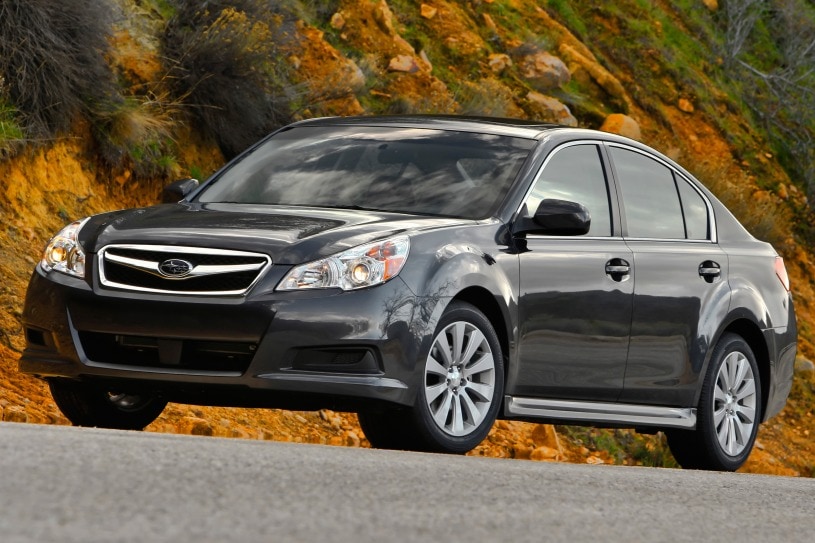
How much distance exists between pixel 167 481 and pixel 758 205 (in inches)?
777

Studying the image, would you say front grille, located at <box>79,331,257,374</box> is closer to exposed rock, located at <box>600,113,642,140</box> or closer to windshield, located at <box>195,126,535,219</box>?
windshield, located at <box>195,126,535,219</box>

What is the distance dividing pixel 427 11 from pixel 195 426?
551 inches

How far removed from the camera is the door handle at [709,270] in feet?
32.0

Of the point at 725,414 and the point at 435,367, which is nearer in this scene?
the point at 435,367

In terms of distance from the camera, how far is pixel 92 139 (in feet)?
47.0

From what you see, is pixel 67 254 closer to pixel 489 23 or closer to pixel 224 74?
pixel 224 74

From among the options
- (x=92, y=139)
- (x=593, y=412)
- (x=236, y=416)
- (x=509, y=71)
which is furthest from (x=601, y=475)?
(x=509, y=71)

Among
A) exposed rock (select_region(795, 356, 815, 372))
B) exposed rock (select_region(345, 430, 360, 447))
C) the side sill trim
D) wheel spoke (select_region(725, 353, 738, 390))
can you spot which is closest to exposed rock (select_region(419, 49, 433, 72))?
exposed rock (select_region(795, 356, 815, 372))

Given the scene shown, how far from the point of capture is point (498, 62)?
2383 centimetres

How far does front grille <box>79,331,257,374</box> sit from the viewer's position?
7484mm

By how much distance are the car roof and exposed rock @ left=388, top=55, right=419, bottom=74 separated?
459 inches

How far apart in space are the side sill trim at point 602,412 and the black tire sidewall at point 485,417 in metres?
0.25

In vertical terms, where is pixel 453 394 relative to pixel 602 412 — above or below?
above

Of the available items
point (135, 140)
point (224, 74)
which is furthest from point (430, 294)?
point (224, 74)
